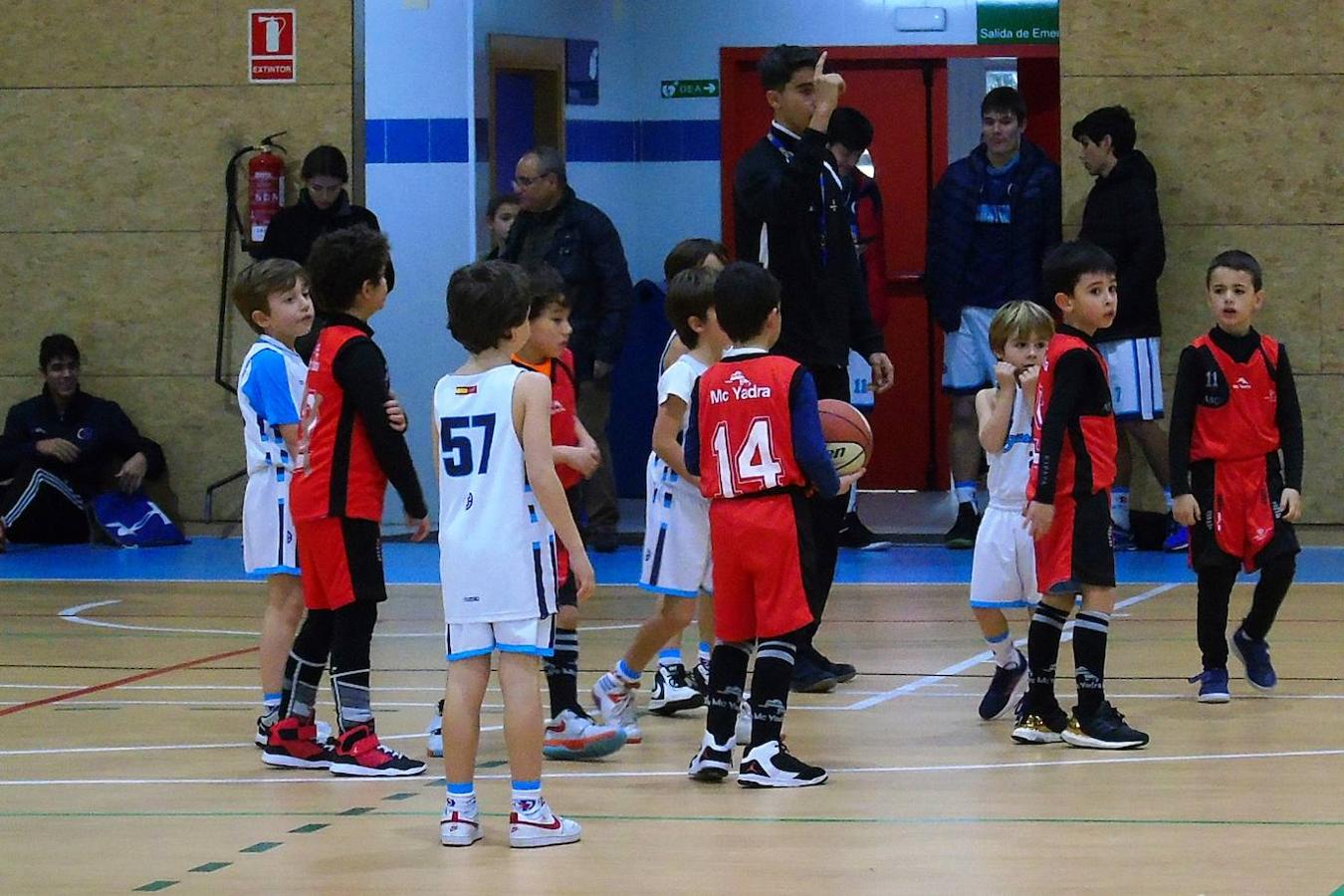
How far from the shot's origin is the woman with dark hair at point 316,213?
10.8 m

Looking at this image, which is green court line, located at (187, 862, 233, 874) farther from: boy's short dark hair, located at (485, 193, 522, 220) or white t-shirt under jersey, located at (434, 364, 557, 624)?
boy's short dark hair, located at (485, 193, 522, 220)

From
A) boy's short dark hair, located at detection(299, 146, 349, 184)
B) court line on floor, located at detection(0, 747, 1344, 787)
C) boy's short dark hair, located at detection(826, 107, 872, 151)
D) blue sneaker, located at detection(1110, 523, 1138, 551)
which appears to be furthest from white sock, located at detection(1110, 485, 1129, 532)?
court line on floor, located at detection(0, 747, 1344, 787)

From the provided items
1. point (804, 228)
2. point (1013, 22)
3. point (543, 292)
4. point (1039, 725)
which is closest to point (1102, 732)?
point (1039, 725)

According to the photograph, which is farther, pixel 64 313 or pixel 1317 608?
pixel 64 313

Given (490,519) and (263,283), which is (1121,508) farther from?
(490,519)

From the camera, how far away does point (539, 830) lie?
4.39 meters

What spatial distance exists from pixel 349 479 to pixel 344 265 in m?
0.55

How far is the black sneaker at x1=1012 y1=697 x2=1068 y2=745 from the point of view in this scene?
5.55 metres

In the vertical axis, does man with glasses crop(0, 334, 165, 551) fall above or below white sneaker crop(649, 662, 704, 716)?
above

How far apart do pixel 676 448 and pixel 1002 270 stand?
17.4ft

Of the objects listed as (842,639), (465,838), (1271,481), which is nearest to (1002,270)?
(842,639)

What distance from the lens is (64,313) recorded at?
1178cm

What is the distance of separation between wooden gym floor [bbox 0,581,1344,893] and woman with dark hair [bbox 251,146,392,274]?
365 cm

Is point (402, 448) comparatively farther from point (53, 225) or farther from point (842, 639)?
point (53, 225)
